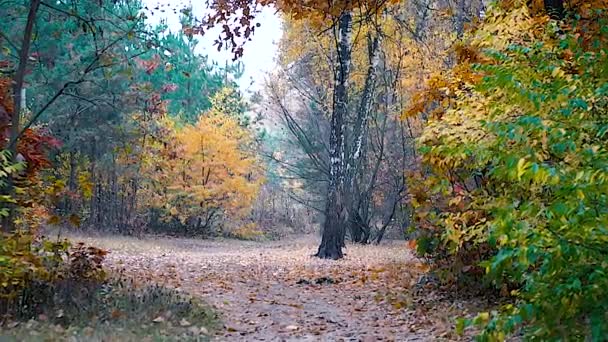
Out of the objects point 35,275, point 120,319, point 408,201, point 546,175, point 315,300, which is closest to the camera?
point 546,175

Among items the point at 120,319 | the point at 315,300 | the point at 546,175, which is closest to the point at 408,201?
the point at 315,300

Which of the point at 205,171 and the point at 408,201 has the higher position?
the point at 205,171

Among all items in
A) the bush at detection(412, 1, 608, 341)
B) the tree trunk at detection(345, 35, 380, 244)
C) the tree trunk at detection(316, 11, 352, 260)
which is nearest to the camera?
the bush at detection(412, 1, 608, 341)

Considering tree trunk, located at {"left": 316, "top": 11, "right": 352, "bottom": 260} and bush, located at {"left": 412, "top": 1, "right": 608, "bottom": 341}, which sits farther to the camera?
tree trunk, located at {"left": 316, "top": 11, "right": 352, "bottom": 260}

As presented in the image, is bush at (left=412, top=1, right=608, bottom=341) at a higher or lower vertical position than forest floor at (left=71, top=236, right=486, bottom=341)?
higher

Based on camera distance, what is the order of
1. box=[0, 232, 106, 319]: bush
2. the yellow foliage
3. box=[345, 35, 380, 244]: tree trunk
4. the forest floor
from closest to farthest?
1. box=[0, 232, 106, 319]: bush
2. the forest floor
3. box=[345, 35, 380, 244]: tree trunk
4. the yellow foliage

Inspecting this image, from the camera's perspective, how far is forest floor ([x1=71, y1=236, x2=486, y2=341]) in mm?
6629

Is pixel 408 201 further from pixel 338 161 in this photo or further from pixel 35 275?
pixel 35 275

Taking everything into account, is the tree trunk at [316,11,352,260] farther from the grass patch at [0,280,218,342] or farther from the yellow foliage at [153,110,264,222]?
the yellow foliage at [153,110,264,222]

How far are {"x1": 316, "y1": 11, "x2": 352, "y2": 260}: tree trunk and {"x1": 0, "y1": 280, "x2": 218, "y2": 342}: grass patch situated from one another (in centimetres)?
709

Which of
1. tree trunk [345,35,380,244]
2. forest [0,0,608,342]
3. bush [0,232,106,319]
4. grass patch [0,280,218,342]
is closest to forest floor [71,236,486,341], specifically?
forest [0,0,608,342]

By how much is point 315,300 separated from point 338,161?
6315mm

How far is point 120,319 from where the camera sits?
21.0 ft

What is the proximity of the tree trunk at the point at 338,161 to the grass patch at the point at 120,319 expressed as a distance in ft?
23.3
